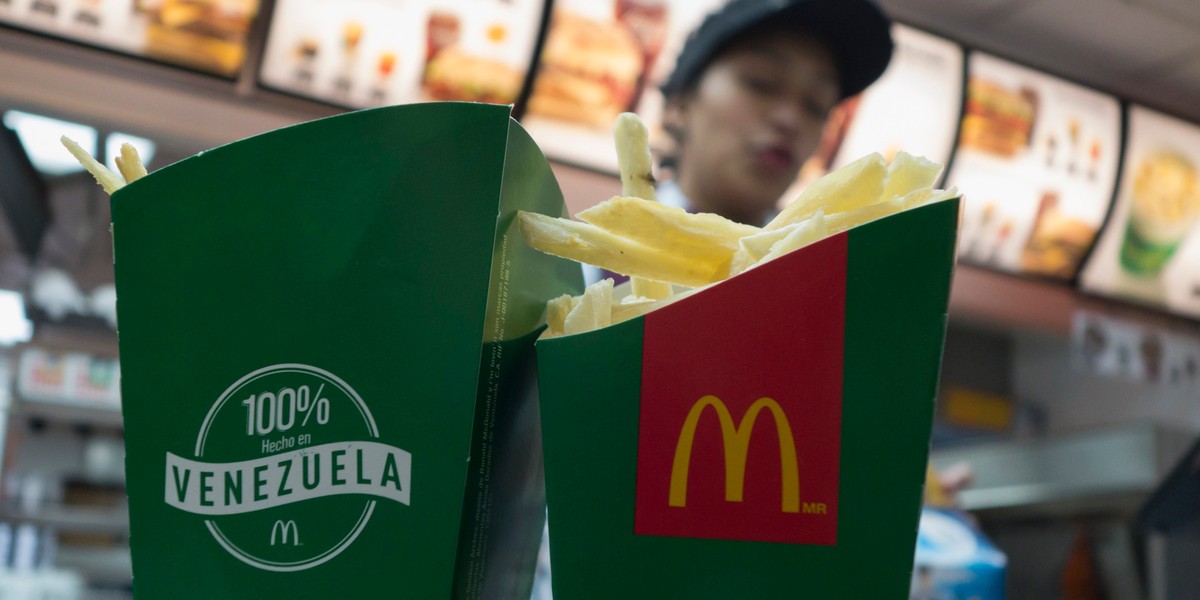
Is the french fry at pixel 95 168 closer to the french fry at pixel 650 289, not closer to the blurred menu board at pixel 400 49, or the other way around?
the french fry at pixel 650 289

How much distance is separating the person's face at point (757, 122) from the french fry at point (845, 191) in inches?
38.5

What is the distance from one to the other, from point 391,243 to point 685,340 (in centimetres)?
18

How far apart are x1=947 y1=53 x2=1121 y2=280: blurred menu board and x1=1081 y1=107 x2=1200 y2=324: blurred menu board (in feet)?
0.35

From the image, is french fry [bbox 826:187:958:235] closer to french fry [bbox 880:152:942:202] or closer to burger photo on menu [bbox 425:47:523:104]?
french fry [bbox 880:152:942:202]

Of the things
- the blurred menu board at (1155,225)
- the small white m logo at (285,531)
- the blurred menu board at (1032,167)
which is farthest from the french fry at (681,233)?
the blurred menu board at (1155,225)

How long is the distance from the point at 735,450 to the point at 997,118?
3.26 metres

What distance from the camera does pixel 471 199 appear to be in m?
0.54

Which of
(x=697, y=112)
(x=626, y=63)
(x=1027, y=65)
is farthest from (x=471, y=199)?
(x=1027, y=65)

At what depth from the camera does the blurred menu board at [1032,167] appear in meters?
3.37

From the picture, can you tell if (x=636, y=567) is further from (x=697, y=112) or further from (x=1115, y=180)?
(x=1115, y=180)

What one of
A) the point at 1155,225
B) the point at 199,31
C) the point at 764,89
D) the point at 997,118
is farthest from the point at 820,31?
the point at 1155,225

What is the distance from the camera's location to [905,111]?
3230mm

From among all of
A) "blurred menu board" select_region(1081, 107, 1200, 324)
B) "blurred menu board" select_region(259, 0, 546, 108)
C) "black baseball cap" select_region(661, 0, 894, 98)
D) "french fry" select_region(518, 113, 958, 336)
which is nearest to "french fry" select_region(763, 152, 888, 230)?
"french fry" select_region(518, 113, 958, 336)

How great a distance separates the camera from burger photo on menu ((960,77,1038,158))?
10.9 ft
